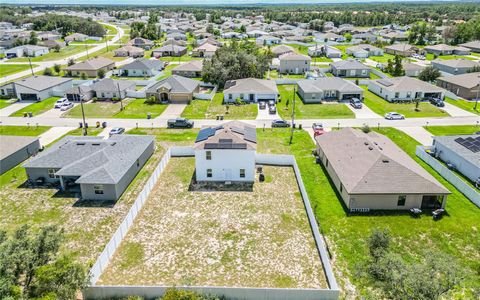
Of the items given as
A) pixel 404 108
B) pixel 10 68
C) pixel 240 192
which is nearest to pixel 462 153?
pixel 404 108

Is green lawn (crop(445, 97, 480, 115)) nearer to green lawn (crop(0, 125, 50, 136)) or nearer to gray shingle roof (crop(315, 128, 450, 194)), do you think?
gray shingle roof (crop(315, 128, 450, 194))

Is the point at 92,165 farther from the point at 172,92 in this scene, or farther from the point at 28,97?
the point at 28,97

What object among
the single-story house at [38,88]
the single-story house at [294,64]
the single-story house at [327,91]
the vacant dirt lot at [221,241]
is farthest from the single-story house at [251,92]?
the single-story house at [38,88]

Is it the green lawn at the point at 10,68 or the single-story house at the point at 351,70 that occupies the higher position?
the single-story house at the point at 351,70

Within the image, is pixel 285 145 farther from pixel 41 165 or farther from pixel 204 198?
pixel 41 165

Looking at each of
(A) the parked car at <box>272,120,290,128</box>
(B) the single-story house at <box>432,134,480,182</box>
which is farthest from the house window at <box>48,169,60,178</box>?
(B) the single-story house at <box>432,134,480,182</box>

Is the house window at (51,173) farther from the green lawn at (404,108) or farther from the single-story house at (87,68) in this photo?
the single-story house at (87,68)

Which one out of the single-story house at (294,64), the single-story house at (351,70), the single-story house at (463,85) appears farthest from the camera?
the single-story house at (294,64)
